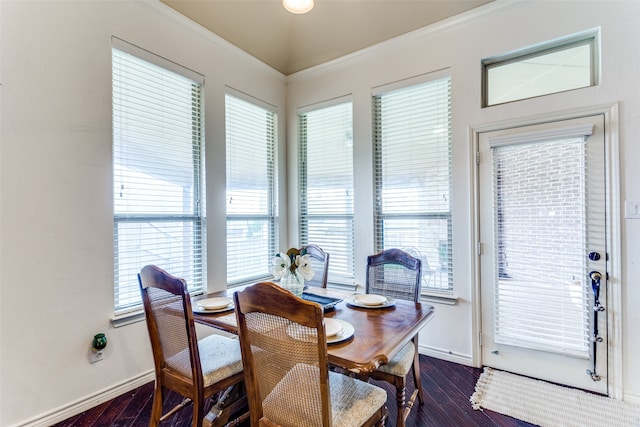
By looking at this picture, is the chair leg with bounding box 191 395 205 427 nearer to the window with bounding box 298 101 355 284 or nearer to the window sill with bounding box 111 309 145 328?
the window sill with bounding box 111 309 145 328

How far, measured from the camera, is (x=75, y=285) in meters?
2.13

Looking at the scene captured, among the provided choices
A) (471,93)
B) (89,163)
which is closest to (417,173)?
(471,93)

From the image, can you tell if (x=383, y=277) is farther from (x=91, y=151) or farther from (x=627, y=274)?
(x=91, y=151)

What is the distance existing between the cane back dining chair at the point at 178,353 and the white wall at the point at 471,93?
1967 mm

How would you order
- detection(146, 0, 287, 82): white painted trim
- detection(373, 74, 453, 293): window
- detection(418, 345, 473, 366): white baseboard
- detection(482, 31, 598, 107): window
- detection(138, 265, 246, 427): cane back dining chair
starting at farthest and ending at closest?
1. detection(373, 74, 453, 293): window
2. detection(418, 345, 473, 366): white baseboard
3. detection(146, 0, 287, 82): white painted trim
4. detection(482, 31, 598, 107): window
5. detection(138, 265, 246, 427): cane back dining chair

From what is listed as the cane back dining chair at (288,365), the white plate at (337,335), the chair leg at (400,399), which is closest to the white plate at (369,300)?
the white plate at (337,335)

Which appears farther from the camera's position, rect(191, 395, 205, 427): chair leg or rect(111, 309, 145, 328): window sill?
rect(111, 309, 145, 328): window sill

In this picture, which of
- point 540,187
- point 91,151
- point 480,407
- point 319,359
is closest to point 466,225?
point 540,187

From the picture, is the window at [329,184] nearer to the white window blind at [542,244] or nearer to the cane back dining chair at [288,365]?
the white window blind at [542,244]

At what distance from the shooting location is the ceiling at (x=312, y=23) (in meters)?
2.83

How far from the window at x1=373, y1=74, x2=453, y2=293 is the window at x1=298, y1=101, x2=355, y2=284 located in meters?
0.38

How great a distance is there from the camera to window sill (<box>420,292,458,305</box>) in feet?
9.37

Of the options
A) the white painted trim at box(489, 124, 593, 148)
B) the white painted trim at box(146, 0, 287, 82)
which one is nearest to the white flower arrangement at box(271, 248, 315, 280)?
the white painted trim at box(489, 124, 593, 148)

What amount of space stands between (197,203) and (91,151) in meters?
0.95
